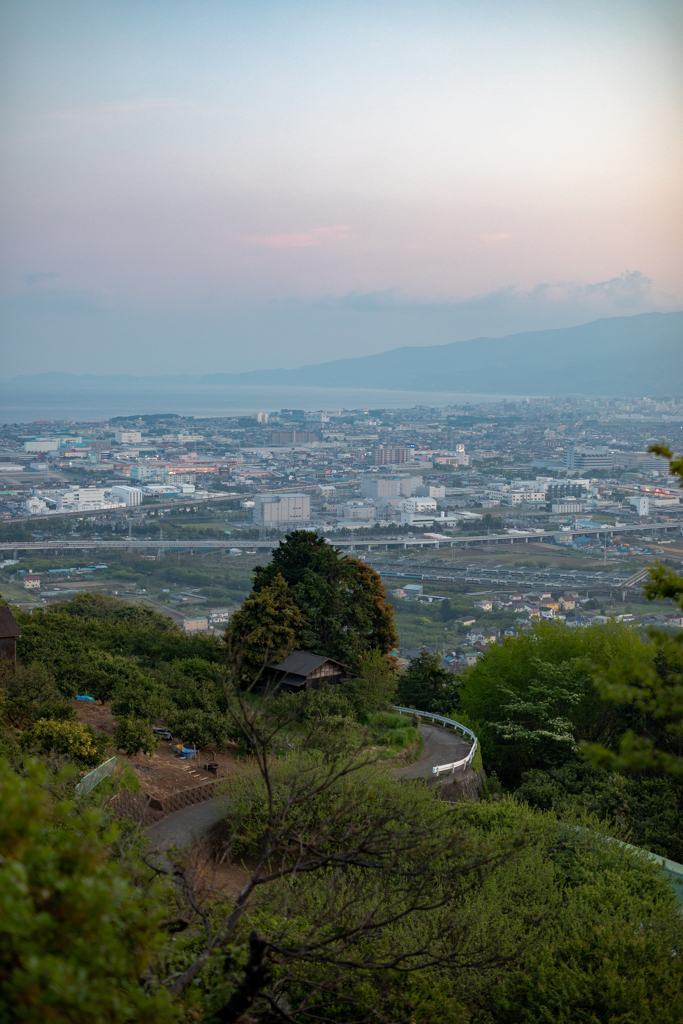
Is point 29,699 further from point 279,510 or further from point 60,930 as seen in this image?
point 279,510

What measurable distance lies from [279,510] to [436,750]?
55.0 meters

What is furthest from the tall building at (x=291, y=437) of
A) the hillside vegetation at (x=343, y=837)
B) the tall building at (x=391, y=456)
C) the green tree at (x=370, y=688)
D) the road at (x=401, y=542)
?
the green tree at (x=370, y=688)

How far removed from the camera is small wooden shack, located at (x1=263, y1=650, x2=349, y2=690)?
16.3 meters

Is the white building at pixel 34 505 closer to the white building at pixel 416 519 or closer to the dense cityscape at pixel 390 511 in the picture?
the dense cityscape at pixel 390 511

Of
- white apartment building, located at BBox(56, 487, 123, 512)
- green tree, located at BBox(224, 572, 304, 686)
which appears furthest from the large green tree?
white apartment building, located at BBox(56, 487, 123, 512)

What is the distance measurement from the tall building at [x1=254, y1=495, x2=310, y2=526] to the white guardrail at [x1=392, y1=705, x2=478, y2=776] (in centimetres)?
5159

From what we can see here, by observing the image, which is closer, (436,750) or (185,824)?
(185,824)

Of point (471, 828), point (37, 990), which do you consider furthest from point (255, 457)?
point (37, 990)

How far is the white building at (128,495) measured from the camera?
244 ft

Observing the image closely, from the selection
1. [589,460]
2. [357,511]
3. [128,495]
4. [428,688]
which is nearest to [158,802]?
[428,688]

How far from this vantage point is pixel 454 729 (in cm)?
1680

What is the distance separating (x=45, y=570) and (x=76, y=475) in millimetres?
36834

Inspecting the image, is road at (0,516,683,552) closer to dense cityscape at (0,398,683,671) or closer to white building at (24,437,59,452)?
dense cityscape at (0,398,683,671)

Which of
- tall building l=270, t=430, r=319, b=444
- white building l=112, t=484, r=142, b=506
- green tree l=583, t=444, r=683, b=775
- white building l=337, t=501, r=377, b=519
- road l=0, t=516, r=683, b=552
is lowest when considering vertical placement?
road l=0, t=516, r=683, b=552
